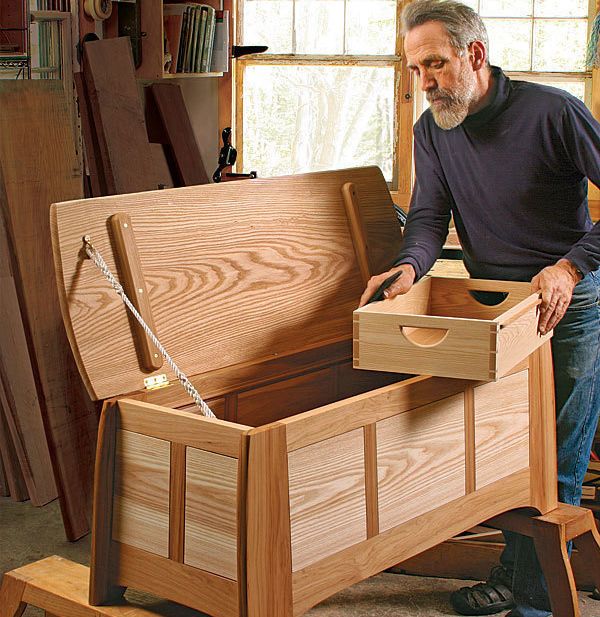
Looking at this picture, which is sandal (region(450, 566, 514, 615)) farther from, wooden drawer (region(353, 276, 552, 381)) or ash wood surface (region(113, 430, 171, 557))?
ash wood surface (region(113, 430, 171, 557))

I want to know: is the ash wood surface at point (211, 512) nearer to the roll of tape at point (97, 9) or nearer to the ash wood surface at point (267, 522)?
the ash wood surface at point (267, 522)

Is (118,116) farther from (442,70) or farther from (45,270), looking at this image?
(442,70)

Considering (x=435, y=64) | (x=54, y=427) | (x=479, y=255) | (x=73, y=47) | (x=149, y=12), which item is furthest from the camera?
(x=149, y=12)

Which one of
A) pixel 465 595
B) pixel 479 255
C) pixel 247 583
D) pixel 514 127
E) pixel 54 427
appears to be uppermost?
pixel 514 127

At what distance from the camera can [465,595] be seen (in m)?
2.66

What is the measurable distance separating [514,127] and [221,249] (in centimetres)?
81

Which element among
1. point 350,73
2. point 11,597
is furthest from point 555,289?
point 350,73

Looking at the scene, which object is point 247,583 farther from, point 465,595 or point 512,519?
point 465,595

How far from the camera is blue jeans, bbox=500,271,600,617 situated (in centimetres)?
247

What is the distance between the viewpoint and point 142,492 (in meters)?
1.77

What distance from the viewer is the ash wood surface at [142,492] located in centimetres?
174

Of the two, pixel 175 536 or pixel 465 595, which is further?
pixel 465 595

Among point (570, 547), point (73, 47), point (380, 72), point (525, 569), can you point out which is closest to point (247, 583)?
point (525, 569)

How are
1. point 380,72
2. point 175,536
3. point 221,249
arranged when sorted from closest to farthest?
point 175,536 → point 221,249 → point 380,72
